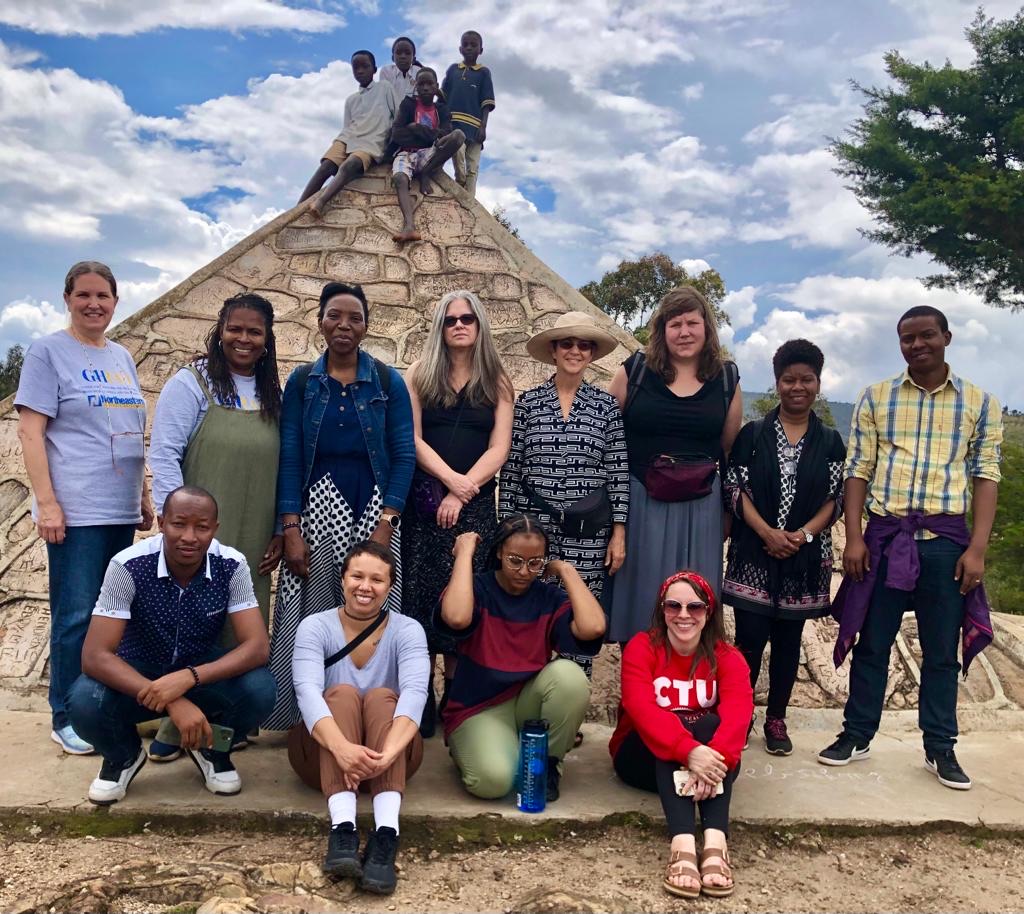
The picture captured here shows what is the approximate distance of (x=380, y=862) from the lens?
2.41 m

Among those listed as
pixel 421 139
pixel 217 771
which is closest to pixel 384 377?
pixel 217 771

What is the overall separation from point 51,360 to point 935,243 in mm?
12718

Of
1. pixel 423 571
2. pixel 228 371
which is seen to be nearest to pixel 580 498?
pixel 423 571

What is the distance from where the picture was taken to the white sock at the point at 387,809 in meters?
2.49

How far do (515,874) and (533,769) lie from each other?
0.38 m

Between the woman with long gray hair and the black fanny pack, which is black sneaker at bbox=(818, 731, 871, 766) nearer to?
the black fanny pack

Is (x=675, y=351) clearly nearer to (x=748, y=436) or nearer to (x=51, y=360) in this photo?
(x=748, y=436)

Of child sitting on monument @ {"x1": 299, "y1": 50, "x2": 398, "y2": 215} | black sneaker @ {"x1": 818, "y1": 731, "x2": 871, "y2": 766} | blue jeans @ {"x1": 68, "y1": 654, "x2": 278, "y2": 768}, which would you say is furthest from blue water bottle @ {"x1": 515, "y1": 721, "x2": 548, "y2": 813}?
child sitting on monument @ {"x1": 299, "y1": 50, "x2": 398, "y2": 215}

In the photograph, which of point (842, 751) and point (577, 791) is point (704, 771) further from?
point (842, 751)

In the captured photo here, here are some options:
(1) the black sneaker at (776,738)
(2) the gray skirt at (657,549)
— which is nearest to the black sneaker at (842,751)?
(1) the black sneaker at (776,738)

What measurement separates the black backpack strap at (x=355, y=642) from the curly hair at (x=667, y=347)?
4.79 feet

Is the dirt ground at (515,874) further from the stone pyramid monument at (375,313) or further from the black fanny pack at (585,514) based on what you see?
the stone pyramid monument at (375,313)

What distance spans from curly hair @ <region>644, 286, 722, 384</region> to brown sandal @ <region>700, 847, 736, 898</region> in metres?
1.71

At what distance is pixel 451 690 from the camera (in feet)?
10.3
